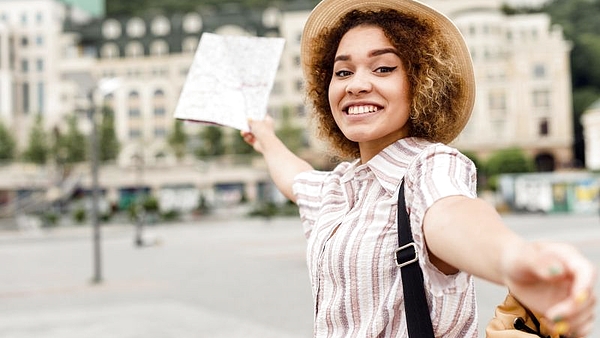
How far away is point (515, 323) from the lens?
1396mm

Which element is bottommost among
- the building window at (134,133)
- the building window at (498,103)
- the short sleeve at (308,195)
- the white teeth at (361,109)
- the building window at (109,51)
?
the short sleeve at (308,195)

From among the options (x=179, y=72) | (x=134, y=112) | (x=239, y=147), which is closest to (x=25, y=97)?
(x=134, y=112)

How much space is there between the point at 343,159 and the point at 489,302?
717 centimetres

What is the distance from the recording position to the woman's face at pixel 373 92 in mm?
1597

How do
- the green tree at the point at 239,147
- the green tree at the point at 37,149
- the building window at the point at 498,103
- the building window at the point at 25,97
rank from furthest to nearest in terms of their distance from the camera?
the building window at the point at 25,97 → the building window at the point at 498,103 → the green tree at the point at 239,147 → the green tree at the point at 37,149

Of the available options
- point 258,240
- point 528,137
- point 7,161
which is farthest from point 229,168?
point 258,240

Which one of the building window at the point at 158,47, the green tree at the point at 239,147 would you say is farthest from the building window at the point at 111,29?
the green tree at the point at 239,147

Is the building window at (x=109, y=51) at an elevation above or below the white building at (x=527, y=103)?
above

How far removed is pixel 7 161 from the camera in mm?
61031

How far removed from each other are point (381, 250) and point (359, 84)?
1.27 feet

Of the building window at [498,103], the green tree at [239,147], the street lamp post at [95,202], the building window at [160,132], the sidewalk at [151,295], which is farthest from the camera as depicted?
the building window at [160,132]

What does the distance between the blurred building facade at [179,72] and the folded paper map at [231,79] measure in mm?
53844

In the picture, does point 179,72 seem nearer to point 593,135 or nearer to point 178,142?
point 178,142

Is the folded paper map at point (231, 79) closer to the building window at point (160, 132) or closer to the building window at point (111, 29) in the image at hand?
the building window at point (160, 132)
